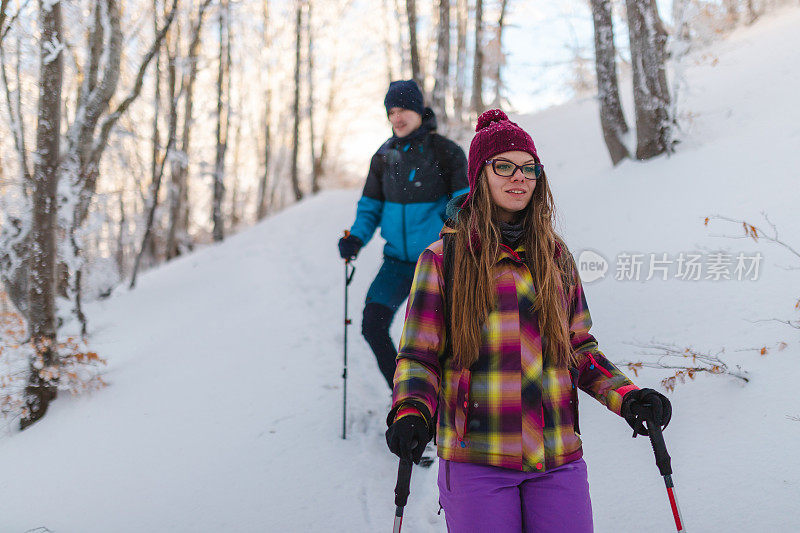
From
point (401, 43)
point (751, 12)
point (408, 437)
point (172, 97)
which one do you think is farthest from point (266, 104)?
point (408, 437)

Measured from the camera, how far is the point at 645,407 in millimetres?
1759

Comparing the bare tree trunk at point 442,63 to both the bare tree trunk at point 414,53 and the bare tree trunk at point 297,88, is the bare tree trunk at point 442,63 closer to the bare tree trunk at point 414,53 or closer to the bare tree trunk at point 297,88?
the bare tree trunk at point 414,53

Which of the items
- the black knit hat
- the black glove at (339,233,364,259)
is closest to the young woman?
the black knit hat

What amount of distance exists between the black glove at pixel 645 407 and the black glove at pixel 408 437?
72 cm

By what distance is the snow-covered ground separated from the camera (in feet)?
9.48

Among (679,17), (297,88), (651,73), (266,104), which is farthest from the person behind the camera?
(266,104)

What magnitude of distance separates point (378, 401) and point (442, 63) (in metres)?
10.4

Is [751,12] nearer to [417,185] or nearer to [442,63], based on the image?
[442,63]

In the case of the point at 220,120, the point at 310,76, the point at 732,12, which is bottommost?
the point at 220,120

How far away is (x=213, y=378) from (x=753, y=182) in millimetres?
5462

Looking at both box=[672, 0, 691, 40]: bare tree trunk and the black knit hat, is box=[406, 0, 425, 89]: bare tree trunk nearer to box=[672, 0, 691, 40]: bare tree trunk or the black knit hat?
box=[672, 0, 691, 40]: bare tree trunk

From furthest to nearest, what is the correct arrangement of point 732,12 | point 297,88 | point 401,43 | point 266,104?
point 266,104 < point 401,43 < point 297,88 < point 732,12

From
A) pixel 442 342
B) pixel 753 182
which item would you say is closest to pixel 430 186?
pixel 442 342

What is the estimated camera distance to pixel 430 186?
3621 mm
